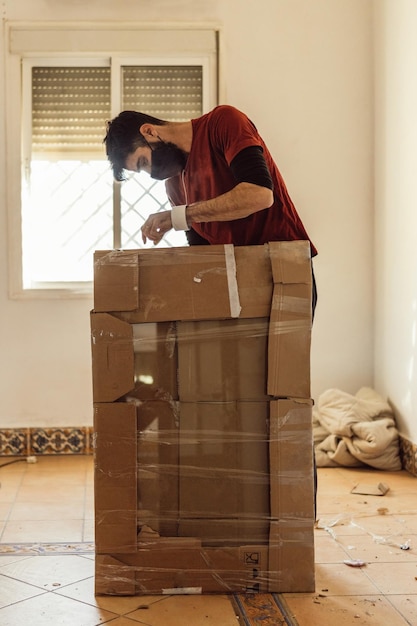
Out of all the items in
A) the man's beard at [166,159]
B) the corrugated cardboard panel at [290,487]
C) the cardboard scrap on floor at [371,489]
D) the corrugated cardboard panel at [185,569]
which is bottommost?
the cardboard scrap on floor at [371,489]

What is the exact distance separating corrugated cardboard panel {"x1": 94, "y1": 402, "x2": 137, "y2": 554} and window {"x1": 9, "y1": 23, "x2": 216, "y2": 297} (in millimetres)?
1983

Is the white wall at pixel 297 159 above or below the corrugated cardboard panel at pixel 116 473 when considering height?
above

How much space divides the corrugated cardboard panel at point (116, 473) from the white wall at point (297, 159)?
193cm

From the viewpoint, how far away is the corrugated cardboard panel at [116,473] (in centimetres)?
173

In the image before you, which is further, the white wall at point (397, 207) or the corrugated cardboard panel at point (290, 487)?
the white wall at point (397, 207)

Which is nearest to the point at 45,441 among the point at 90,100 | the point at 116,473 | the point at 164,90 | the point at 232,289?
the point at 90,100

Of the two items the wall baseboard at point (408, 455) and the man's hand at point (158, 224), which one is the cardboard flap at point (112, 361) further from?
the wall baseboard at point (408, 455)

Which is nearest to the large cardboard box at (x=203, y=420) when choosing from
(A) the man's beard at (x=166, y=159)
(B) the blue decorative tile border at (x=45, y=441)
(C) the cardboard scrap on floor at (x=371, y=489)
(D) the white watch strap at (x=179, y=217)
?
(D) the white watch strap at (x=179, y=217)

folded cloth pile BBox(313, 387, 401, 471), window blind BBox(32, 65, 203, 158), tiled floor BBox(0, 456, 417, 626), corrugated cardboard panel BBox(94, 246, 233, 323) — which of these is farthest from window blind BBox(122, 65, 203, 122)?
corrugated cardboard panel BBox(94, 246, 233, 323)

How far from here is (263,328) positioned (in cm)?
175

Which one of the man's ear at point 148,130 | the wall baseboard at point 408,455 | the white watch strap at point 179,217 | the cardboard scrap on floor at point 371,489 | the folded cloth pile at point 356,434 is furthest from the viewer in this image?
the folded cloth pile at point 356,434

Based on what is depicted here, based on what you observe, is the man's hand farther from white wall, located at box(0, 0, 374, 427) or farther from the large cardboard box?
white wall, located at box(0, 0, 374, 427)

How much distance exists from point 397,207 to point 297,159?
59cm

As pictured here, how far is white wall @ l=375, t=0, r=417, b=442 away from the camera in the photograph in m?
3.19
